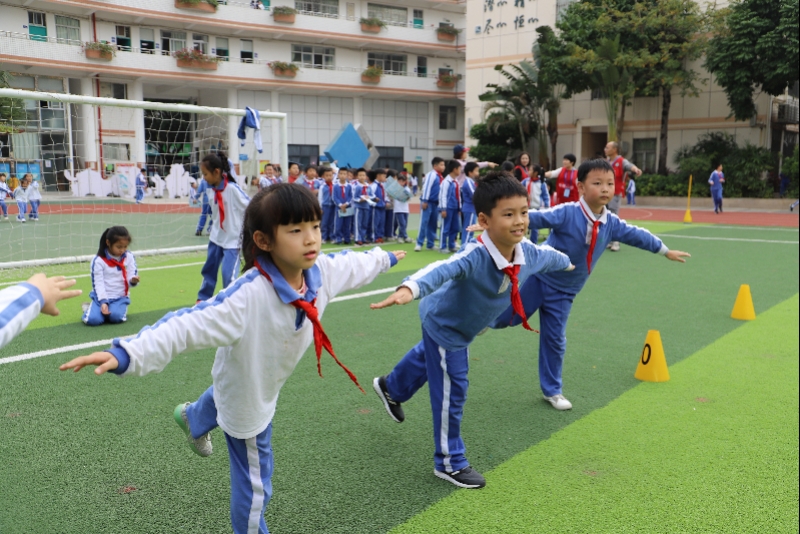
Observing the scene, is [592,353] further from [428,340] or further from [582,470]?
[428,340]

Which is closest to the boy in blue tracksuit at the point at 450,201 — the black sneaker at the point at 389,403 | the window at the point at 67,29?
the window at the point at 67,29

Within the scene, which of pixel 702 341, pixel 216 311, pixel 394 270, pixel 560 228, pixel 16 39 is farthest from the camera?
pixel 394 270

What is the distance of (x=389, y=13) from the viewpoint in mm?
35844

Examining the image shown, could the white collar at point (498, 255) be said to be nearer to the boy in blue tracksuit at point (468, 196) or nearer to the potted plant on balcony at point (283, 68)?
the boy in blue tracksuit at point (468, 196)

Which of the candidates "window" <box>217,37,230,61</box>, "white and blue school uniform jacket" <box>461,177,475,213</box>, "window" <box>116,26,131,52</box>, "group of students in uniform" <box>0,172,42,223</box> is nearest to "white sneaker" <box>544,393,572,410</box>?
"group of students in uniform" <box>0,172,42,223</box>

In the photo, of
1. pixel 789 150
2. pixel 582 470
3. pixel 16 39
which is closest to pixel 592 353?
pixel 582 470

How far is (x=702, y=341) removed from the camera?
5785 millimetres

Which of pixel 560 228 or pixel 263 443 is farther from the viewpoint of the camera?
pixel 560 228

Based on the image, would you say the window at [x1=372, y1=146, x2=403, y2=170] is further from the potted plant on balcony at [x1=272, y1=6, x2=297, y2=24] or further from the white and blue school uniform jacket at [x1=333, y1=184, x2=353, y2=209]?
the white and blue school uniform jacket at [x1=333, y1=184, x2=353, y2=209]

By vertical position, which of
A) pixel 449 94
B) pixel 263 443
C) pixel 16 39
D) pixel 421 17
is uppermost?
pixel 421 17

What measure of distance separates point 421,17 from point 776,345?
34829 millimetres

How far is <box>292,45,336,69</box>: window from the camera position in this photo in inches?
1312

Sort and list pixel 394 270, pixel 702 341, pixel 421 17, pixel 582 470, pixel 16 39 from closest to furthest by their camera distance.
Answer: pixel 582 470 < pixel 702 341 < pixel 16 39 < pixel 394 270 < pixel 421 17

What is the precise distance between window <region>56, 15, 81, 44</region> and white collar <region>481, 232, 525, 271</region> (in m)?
6.92
